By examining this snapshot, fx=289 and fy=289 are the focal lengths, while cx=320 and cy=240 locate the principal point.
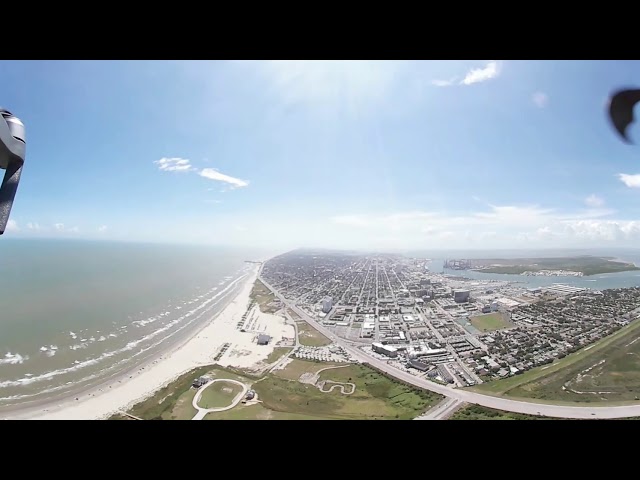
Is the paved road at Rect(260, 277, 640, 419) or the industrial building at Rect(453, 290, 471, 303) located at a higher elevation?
the industrial building at Rect(453, 290, 471, 303)

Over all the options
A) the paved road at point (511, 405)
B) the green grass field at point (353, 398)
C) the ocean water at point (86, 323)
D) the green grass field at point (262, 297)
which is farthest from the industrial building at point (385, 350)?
the ocean water at point (86, 323)

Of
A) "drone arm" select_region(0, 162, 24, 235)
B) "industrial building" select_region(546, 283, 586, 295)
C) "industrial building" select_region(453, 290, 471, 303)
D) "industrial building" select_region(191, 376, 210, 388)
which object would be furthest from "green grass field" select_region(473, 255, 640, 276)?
"drone arm" select_region(0, 162, 24, 235)

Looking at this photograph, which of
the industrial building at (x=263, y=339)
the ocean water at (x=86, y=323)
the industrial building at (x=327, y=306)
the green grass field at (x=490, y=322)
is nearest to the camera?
the ocean water at (x=86, y=323)

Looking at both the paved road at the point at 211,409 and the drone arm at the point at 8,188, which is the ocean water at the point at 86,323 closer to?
the paved road at the point at 211,409

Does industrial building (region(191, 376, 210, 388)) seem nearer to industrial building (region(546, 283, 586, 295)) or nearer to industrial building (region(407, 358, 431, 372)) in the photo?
industrial building (region(407, 358, 431, 372))

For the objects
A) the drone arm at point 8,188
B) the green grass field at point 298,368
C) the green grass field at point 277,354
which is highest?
the drone arm at point 8,188
